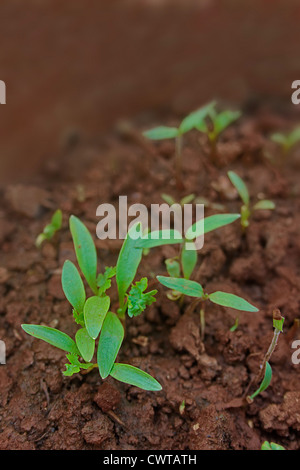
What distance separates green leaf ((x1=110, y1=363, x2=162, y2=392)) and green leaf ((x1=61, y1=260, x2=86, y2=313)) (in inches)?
6.6

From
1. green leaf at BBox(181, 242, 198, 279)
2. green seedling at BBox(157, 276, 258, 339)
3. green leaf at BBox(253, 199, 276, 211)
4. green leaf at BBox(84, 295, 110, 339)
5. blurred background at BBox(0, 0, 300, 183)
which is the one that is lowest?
green leaf at BBox(84, 295, 110, 339)

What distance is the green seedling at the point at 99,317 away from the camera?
3.32ft

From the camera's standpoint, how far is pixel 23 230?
1.51m

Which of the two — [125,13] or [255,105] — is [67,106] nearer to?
[125,13]

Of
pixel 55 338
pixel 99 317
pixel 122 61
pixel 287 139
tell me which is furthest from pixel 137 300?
Answer: pixel 122 61

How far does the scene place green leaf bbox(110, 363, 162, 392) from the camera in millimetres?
1007

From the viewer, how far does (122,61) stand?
180cm

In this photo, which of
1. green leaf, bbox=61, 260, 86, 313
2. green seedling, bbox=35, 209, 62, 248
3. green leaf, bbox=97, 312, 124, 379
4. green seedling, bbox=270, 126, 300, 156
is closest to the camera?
green leaf, bbox=97, 312, 124, 379

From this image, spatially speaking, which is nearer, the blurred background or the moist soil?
the moist soil

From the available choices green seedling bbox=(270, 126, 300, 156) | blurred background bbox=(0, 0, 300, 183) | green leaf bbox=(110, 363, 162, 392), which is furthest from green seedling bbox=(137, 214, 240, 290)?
blurred background bbox=(0, 0, 300, 183)

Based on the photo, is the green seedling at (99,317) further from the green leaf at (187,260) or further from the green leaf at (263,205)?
the green leaf at (263,205)

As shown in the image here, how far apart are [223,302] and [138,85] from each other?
→ 110 centimetres

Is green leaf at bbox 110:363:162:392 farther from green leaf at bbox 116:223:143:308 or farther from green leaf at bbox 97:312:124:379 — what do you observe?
green leaf at bbox 116:223:143:308

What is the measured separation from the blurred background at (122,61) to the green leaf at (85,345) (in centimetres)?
83
